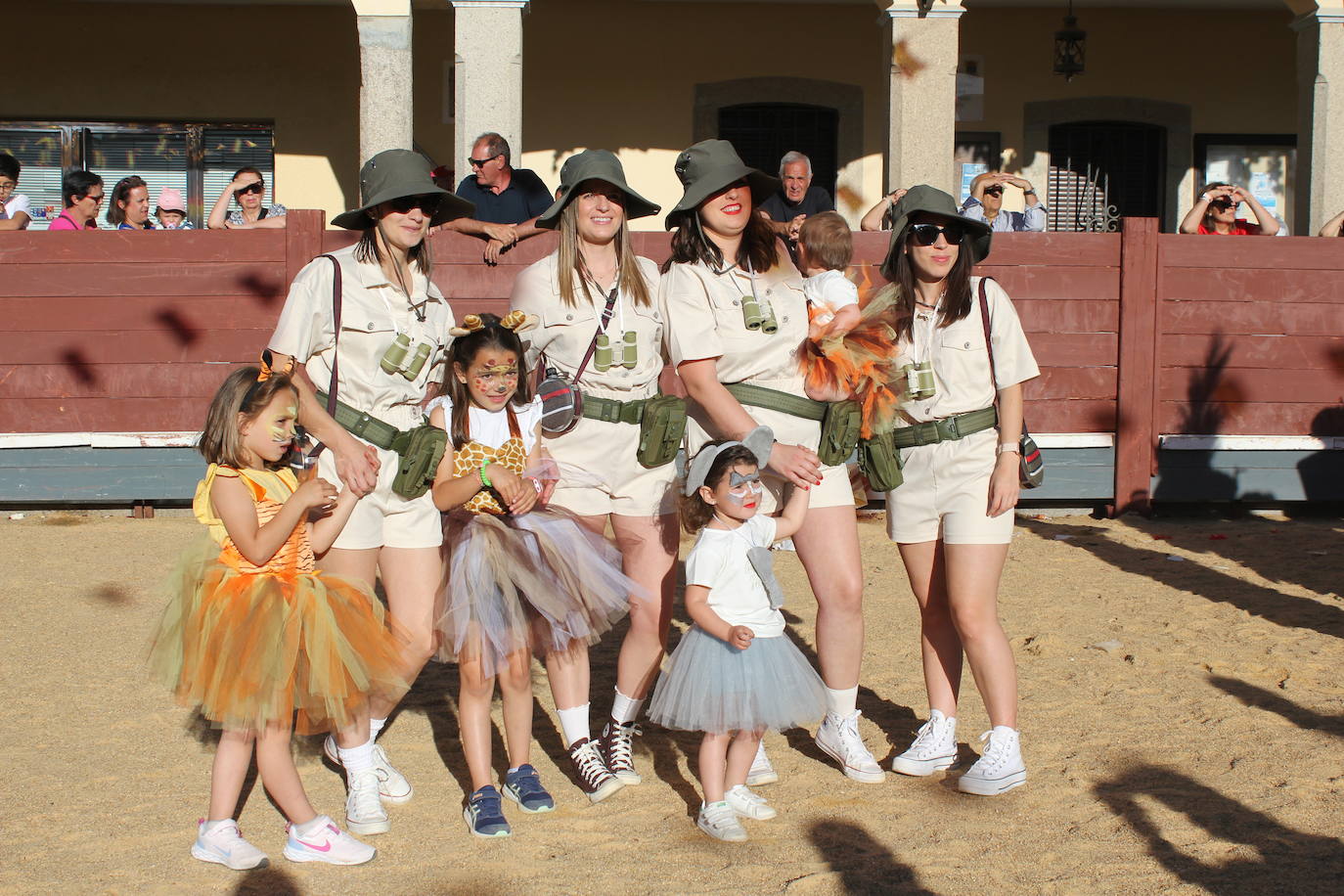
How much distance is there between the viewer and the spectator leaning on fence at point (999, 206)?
9.84 metres

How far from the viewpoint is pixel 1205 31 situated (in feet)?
43.5

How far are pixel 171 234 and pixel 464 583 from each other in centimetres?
582

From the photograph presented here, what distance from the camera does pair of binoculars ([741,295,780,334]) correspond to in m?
4.16

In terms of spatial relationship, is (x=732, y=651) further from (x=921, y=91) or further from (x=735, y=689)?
(x=921, y=91)

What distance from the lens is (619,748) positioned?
14.5ft

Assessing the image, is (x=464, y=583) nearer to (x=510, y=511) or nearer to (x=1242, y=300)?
(x=510, y=511)

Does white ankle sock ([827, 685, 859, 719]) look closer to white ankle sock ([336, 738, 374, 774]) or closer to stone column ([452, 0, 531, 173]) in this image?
white ankle sock ([336, 738, 374, 774])

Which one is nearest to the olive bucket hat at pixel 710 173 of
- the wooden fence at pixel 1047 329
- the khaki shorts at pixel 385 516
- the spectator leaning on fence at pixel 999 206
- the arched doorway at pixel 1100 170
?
the khaki shorts at pixel 385 516

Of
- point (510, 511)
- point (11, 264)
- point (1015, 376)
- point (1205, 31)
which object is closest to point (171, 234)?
point (11, 264)

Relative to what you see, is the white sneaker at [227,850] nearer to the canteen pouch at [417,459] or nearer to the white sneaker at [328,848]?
the white sneaker at [328,848]

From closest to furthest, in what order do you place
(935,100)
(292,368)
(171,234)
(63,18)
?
(292,368), (171,234), (935,100), (63,18)

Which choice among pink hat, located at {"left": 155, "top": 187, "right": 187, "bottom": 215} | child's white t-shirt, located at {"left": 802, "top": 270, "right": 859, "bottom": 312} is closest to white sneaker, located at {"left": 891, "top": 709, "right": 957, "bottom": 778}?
child's white t-shirt, located at {"left": 802, "top": 270, "right": 859, "bottom": 312}

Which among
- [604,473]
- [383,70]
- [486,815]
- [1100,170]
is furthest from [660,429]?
[1100,170]

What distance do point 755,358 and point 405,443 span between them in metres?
1.05
